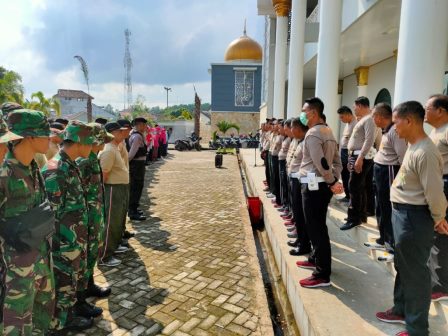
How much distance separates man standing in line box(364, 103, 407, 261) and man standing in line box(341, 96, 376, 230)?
67 cm

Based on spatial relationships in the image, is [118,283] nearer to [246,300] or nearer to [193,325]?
[193,325]

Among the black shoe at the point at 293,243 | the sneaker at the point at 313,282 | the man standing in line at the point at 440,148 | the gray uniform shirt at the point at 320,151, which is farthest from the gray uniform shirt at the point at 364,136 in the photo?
the sneaker at the point at 313,282

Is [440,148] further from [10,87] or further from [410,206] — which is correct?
[10,87]

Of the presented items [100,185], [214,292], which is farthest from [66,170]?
[214,292]

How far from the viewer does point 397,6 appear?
244 inches

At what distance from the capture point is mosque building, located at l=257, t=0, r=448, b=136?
3326 mm

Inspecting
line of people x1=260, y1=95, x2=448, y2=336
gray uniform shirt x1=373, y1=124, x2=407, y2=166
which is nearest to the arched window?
line of people x1=260, y1=95, x2=448, y2=336

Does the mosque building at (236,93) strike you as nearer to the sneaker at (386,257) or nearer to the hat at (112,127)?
the hat at (112,127)

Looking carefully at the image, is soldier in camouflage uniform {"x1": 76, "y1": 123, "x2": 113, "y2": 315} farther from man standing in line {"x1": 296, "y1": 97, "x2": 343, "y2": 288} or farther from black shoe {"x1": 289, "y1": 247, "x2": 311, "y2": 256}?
black shoe {"x1": 289, "y1": 247, "x2": 311, "y2": 256}

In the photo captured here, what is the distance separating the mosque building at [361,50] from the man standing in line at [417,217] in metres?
1.39

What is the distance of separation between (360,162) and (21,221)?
12.4 feet

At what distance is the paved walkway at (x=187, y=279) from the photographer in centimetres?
297

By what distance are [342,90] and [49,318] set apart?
15596 millimetres

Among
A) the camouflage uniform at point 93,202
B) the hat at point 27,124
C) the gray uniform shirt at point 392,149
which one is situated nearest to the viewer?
the hat at point 27,124
